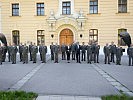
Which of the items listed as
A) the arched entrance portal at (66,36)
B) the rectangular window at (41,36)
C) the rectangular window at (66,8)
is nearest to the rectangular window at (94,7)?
the rectangular window at (66,8)

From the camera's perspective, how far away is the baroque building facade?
111ft

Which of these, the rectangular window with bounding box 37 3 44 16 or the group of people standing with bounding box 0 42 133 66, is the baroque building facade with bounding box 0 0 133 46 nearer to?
the rectangular window with bounding box 37 3 44 16

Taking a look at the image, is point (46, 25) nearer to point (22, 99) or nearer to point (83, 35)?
point (83, 35)

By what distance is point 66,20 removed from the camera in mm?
34312

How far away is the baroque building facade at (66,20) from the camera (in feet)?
111

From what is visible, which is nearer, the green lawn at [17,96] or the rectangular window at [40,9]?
the green lawn at [17,96]

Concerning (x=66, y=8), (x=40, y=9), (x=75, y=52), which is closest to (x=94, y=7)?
(x=66, y=8)

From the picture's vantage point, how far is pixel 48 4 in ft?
115

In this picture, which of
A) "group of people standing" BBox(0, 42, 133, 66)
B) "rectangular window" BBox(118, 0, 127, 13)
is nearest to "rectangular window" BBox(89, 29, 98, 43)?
"rectangular window" BBox(118, 0, 127, 13)

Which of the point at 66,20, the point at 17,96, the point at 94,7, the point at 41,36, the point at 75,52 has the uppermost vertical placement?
the point at 94,7

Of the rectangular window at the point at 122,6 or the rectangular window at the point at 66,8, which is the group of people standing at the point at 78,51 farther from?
the rectangular window at the point at 122,6

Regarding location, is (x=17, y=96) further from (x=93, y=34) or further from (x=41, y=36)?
(x=41, y=36)

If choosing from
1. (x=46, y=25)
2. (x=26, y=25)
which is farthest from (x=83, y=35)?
(x=26, y=25)

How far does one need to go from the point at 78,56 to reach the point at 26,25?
11583 mm
